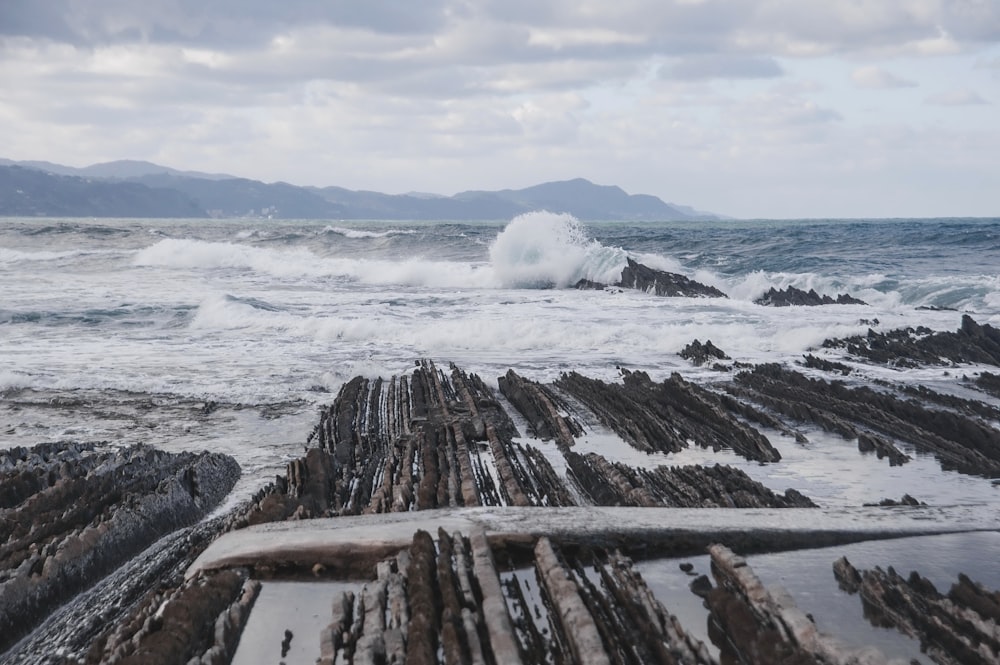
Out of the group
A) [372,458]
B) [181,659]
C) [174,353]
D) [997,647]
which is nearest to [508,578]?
[181,659]

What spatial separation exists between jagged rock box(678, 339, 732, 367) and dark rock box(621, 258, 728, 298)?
36.5 feet

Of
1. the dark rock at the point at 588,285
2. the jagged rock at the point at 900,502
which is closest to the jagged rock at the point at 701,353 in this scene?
the jagged rock at the point at 900,502

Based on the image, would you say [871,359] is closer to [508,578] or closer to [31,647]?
[508,578]

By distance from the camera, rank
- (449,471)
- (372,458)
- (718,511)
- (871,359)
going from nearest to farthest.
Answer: (718,511) → (449,471) → (372,458) → (871,359)

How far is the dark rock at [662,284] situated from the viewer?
91.2ft

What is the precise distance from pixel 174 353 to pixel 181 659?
13883 millimetres

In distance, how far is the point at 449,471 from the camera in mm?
7742

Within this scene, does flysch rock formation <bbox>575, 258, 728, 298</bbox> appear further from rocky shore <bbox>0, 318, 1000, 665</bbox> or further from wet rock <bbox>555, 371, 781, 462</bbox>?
rocky shore <bbox>0, 318, 1000, 665</bbox>

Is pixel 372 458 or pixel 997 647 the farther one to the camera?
pixel 372 458

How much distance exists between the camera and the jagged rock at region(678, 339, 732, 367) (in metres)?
15.5

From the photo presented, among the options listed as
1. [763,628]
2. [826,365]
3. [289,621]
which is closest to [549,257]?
[826,365]

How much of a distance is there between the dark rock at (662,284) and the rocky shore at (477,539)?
17.4 meters

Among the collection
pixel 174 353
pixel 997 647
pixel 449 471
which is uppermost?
pixel 997 647

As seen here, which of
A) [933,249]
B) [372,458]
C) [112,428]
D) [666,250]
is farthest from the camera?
[666,250]
